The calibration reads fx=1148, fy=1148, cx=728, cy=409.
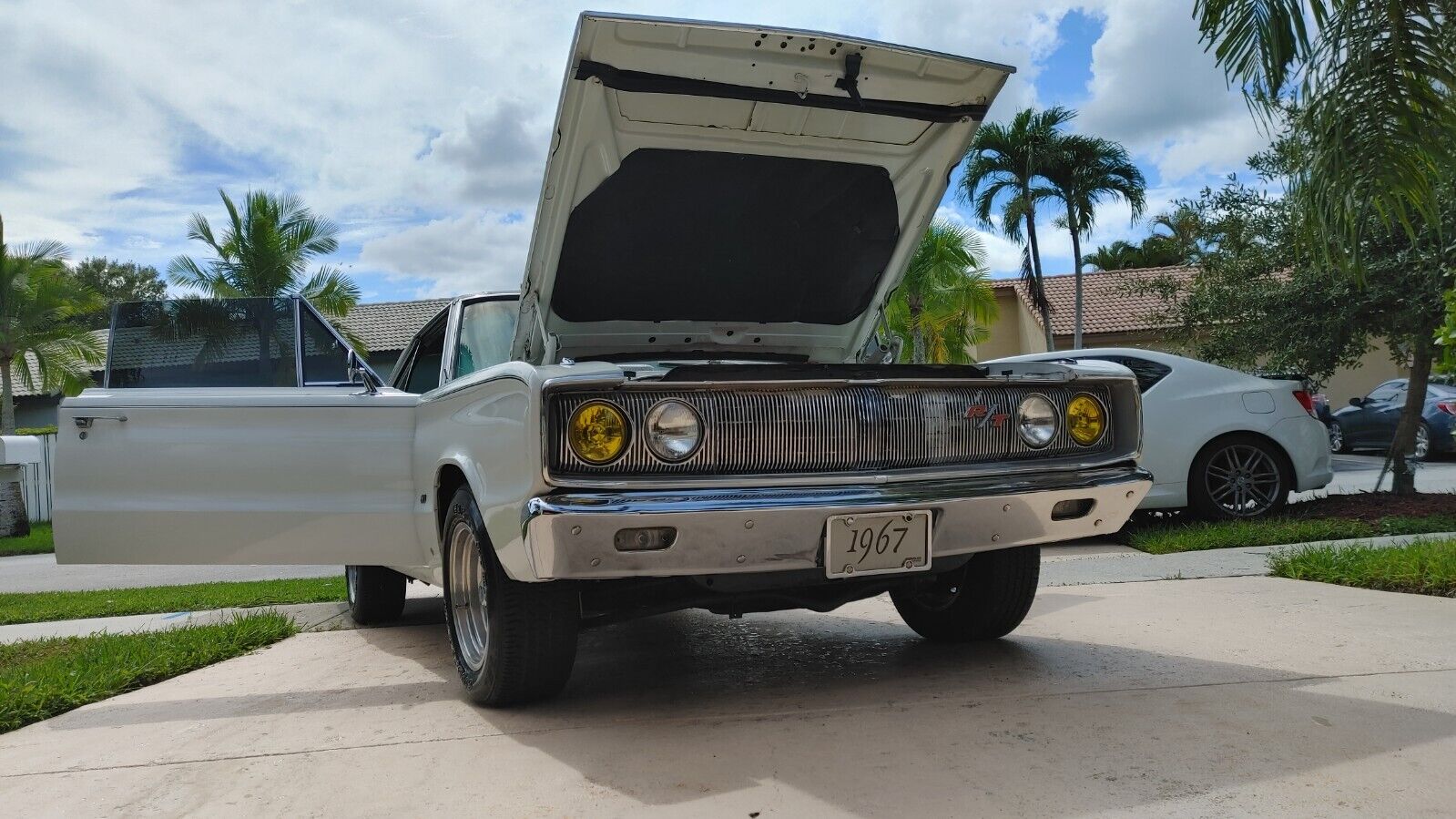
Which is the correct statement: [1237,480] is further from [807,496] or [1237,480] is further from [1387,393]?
[1387,393]

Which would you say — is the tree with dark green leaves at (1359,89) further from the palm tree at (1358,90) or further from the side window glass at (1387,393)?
the side window glass at (1387,393)

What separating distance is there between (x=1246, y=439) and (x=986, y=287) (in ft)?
62.0

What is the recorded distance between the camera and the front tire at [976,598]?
431 cm

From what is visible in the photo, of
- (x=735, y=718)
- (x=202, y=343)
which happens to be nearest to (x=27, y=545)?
(x=202, y=343)

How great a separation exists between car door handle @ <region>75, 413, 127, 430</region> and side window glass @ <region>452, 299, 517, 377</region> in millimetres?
1283

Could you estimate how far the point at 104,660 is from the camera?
4.98 metres

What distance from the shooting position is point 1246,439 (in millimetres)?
8289

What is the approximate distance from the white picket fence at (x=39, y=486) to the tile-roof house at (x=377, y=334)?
26.4 ft

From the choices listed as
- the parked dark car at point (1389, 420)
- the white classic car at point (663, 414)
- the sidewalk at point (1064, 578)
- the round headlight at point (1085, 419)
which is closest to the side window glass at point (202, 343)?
the white classic car at point (663, 414)

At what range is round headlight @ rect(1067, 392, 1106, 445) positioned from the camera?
156 inches

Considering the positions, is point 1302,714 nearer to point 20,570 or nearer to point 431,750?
point 431,750

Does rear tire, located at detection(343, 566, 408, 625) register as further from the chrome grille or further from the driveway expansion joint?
the chrome grille

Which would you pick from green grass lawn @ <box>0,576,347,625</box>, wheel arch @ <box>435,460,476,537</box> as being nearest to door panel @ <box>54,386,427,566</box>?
wheel arch @ <box>435,460,476,537</box>

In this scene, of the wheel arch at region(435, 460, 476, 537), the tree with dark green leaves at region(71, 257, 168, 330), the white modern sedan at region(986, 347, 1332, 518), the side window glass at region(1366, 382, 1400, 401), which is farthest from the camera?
the tree with dark green leaves at region(71, 257, 168, 330)
